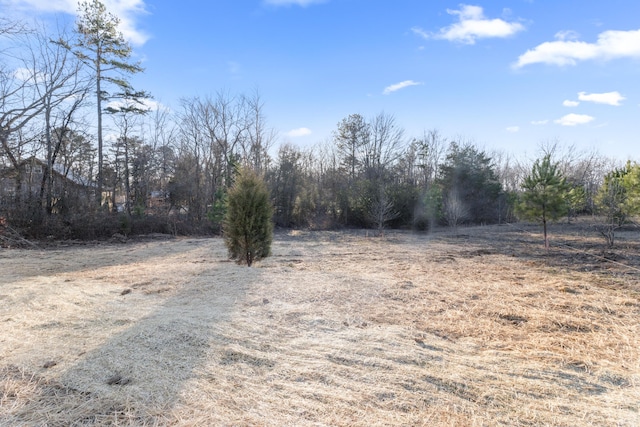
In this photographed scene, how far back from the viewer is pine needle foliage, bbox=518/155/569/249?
11.8m

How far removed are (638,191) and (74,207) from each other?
2252 cm

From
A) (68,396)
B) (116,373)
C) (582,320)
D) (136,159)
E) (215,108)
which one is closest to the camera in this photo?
(68,396)

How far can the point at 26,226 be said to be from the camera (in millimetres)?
13211

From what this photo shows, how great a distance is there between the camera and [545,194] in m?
11.8

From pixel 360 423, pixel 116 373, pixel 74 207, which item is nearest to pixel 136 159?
pixel 74 207

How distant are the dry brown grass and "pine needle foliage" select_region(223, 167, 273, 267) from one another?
4.72 ft

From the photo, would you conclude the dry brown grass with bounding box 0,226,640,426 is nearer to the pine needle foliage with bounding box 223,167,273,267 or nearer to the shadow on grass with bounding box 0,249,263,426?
the shadow on grass with bounding box 0,249,263,426

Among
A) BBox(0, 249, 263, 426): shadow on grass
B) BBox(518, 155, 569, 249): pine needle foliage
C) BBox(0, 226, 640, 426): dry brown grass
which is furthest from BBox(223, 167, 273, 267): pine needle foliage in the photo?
BBox(518, 155, 569, 249): pine needle foliage

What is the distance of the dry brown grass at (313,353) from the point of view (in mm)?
1998

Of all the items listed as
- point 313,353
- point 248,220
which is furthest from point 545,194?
point 313,353

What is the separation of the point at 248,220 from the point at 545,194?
35.6ft

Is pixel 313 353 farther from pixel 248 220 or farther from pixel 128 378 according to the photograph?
pixel 248 220

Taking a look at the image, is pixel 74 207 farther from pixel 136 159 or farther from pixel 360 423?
pixel 360 423

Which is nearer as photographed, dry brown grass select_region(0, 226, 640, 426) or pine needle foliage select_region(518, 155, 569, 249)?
dry brown grass select_region(0, 226, 640, 426)
